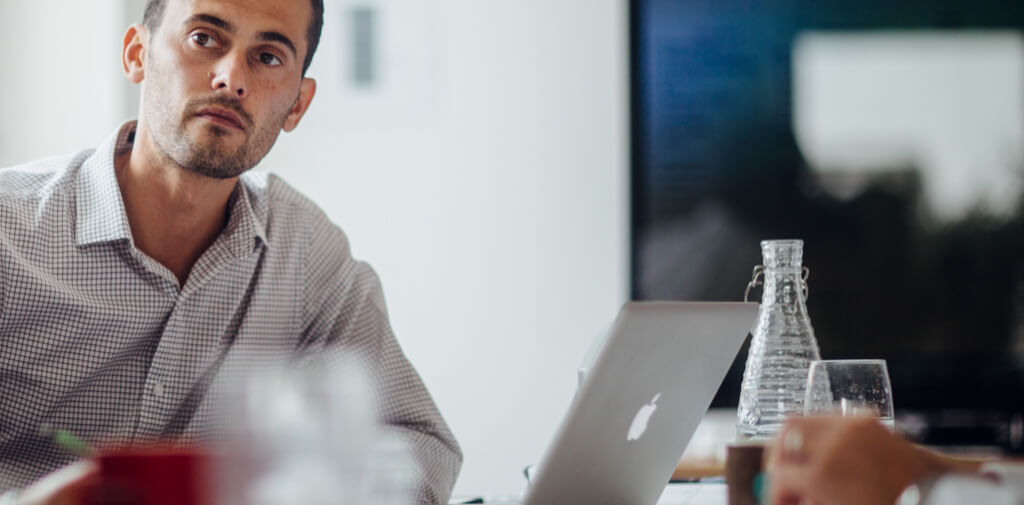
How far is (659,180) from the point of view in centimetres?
300

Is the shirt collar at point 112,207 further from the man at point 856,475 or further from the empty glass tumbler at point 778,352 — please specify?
the man at point 856,475

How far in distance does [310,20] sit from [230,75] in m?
0.23

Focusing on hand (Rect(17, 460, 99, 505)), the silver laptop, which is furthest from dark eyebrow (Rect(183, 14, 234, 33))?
hand (Rect(17, 460, 99, 505))

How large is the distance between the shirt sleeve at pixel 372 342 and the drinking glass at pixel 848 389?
56 centimetres

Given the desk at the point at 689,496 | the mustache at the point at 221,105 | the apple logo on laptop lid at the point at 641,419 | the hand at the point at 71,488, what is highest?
the mustache at the point at 221,105

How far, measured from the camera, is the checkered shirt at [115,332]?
1444mm

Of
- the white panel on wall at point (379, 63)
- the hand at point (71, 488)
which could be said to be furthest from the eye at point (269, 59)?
the white panel on wall at point (379, 63)

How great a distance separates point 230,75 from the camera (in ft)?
4.93

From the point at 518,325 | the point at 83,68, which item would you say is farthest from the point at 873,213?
the point at 83,68

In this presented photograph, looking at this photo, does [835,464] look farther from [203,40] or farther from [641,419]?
[203,40]

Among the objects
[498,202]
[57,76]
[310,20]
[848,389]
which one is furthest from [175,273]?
[57,76]

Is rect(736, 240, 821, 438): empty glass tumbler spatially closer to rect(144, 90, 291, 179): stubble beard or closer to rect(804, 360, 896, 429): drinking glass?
rect(804, 360, 896, 429): drinking glass

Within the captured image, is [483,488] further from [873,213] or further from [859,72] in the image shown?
[859,72]

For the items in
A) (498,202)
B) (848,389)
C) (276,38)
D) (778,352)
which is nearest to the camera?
(848,389)
